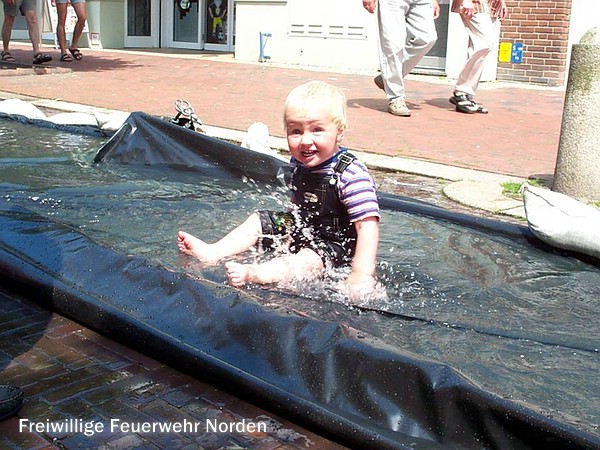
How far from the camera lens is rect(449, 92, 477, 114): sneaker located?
31.5 feet

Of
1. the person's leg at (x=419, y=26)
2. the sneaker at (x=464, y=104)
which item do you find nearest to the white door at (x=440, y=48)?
the sneaker at (x=464, y=104)

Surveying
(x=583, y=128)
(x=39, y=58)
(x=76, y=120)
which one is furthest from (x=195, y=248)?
(x=39, y=58)

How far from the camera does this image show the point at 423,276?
3.73 metres

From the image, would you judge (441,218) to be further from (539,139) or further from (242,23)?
(242,23)

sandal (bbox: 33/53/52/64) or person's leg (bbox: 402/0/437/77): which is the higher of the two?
person's leg (bbox: 402/0/437/77)

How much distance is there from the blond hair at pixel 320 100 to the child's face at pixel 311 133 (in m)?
0.01

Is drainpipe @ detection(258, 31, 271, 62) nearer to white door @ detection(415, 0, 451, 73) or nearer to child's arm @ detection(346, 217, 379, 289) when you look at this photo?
white door @ detection(415, 0, 451, 73)

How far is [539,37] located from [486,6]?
13.8 feet

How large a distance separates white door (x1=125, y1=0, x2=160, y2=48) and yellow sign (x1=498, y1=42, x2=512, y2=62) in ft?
30.8

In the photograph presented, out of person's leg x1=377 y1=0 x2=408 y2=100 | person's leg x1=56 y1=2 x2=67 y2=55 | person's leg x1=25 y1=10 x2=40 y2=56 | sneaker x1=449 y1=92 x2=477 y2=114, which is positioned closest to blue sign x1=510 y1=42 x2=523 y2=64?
sneaker x1=449 y1=92 x2=477 y2=114

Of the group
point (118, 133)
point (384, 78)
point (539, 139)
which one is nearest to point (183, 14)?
point (384, 78)

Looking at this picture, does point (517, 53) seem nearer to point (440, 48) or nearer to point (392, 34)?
point (440, 48)

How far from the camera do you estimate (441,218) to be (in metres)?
4.59

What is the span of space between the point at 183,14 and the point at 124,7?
1411mm
